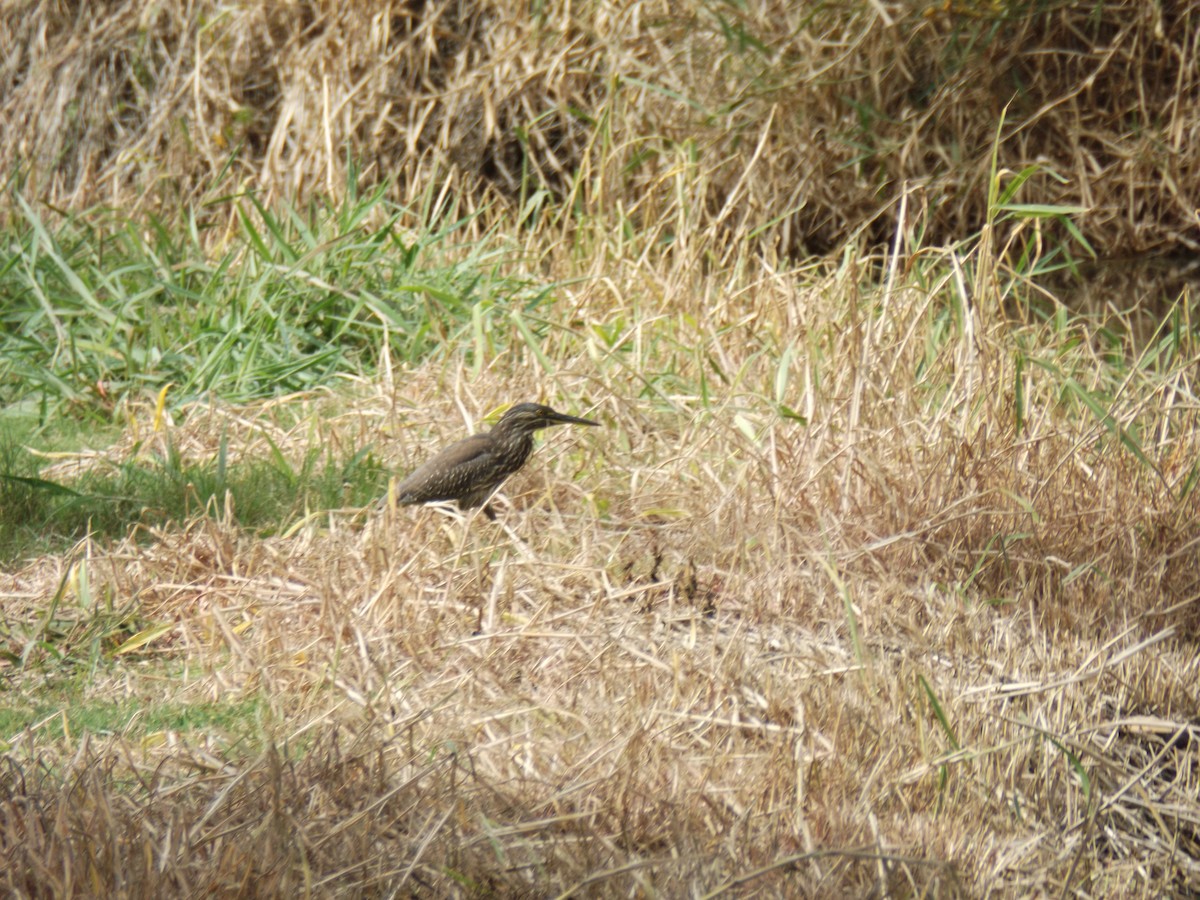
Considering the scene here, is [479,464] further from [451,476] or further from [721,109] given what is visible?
[721,109]

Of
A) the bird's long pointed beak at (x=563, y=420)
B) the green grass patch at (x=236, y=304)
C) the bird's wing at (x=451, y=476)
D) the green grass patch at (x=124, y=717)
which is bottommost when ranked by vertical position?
the green grass patch at (x=236, y=304)

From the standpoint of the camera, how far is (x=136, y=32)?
8766 mm

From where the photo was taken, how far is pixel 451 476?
457 centimetres

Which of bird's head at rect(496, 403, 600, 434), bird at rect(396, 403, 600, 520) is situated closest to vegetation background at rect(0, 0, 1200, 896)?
bird at rect(396, 403, 600, 520)

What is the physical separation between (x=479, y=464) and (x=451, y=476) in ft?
0.31

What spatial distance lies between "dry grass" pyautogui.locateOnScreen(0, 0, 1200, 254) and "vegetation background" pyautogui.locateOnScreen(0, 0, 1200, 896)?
0.03 m

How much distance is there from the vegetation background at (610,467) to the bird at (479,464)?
115 millimetres

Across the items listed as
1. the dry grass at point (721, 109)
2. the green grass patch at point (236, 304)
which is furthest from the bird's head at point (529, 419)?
the dry grass at point (721, 109)

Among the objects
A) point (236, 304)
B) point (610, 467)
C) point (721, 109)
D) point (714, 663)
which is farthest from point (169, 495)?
point (721, 109)

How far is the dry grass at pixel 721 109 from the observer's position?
6.89 m

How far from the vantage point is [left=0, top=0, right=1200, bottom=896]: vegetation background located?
9.91 ft

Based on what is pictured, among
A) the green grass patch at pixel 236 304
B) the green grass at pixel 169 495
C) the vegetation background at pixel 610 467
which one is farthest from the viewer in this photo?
the green grass patch at pixel 236 304

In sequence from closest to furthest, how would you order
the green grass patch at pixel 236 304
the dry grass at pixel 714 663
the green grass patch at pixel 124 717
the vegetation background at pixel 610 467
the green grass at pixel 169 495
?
1. the dry grass at pixel 714 663
2. the vegetation background at pixel 610 467
3. the green grass patch at pixel 124 717
4. the green grass at pixel 169 495
5. the green grass patch at pixel 236 304

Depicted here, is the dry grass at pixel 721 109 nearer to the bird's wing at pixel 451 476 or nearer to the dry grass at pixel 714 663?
the dry grass at pixel 714 663
